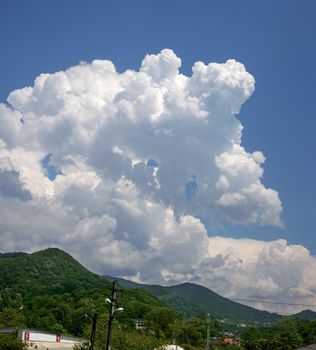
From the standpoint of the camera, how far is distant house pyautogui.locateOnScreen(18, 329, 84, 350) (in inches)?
4225

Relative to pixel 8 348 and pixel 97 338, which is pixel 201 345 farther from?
pixel 8 348

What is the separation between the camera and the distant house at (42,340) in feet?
352

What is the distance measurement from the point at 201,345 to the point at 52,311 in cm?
5834

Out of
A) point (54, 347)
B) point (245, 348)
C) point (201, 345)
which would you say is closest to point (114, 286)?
point (54, 347)

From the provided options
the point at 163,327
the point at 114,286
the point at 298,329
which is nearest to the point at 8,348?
the point at 114,286

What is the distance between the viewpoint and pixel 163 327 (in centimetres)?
19700

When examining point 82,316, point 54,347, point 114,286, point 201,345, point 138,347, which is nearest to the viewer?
point 114,286

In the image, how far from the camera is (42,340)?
11550 cm

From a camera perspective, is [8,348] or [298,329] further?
[298,329]

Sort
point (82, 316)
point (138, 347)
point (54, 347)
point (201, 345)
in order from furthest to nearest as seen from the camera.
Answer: point (82, 316) → point (201, 345) → point (54, 347) → point (138, 347)

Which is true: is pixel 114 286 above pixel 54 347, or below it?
above

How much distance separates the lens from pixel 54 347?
375 feet

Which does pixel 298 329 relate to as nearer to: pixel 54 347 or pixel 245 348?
pixel 245 348

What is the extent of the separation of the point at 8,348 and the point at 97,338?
1576cm
